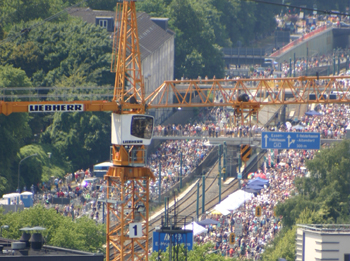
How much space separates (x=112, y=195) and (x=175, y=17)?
10316 centimetres

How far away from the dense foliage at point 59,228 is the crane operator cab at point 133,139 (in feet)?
42.4

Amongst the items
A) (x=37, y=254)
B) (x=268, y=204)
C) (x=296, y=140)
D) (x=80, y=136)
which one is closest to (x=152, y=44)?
(x=80, y=136)

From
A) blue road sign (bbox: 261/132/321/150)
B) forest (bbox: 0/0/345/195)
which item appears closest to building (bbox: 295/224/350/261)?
blue road sign (bbox: 261/132/321/150)

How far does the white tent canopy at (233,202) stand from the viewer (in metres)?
99.0

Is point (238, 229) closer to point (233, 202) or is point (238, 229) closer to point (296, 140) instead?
point (233, 202)

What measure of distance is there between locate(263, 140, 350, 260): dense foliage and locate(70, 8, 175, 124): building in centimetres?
3881

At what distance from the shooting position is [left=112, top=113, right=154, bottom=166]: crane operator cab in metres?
72.1

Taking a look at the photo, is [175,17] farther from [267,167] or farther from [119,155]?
[119,155]

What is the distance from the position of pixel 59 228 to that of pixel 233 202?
67.1 ft

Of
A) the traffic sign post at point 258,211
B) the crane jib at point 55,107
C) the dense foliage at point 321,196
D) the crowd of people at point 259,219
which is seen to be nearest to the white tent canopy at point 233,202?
the crowd of people at point 259,219

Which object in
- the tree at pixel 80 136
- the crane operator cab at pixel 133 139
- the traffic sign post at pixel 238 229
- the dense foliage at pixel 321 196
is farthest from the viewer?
the tree at pixel 80 136

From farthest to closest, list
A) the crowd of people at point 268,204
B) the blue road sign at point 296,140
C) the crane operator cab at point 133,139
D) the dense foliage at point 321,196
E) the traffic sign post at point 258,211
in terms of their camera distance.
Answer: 1. the blue road sign at point 296,140
2. the traffic sign post at point 258,211
3. the dense foliage at point 321,196
4. the crowd of people at point 268,204
5. the crane operator cab at point 133,139

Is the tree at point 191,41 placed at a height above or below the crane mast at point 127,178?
above

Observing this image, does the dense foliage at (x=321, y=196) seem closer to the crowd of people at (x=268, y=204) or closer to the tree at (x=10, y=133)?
the crowd of people at (x=268, y=204)
